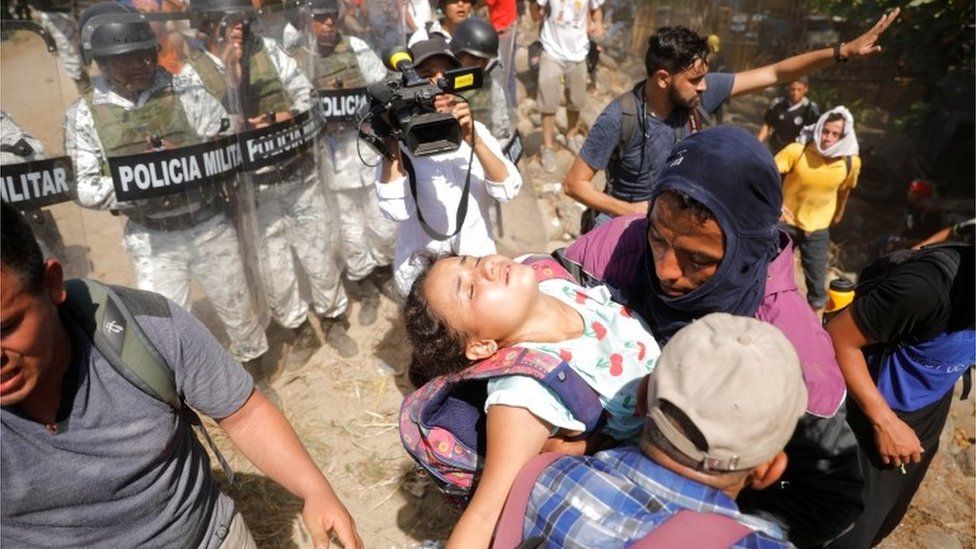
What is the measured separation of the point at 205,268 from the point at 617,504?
3196 millimetres

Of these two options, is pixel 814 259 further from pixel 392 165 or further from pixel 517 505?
pixel 517 505

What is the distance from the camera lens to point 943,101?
6969 millimetres

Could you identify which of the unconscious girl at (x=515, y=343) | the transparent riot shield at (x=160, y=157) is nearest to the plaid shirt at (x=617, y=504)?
the unconscious girl at (x=515, y=343)

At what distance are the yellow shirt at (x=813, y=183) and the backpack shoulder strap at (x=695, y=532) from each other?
463cm

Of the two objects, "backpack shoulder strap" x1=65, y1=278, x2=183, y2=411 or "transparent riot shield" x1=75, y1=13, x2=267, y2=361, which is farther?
"transparent riot shield" x1=75, y1=13, x2=267, y2=361

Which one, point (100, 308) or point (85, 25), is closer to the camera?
point (100, 308)

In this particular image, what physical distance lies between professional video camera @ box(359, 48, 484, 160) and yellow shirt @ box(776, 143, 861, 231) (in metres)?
3.36

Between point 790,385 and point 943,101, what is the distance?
295 inches

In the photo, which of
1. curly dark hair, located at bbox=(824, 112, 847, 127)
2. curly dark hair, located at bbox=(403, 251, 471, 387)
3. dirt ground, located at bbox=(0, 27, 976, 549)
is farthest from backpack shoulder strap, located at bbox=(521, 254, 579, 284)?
curly dark hair, located at bbox=(824, 112, 847, 127)

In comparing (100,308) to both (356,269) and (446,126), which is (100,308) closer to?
(446,126)

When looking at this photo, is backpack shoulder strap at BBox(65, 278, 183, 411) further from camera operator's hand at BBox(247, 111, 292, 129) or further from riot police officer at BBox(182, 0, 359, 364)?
camera operator's hand at BBox(247, 111, 292, 129)

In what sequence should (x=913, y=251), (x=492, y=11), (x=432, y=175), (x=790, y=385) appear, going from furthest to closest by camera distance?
(x=492, y=11)
(x=432, y=175)
(x=913, y=251)
(x=790, y=385)

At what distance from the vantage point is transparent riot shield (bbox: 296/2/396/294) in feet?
14.7

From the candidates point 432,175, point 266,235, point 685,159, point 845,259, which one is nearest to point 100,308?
point 685,159
